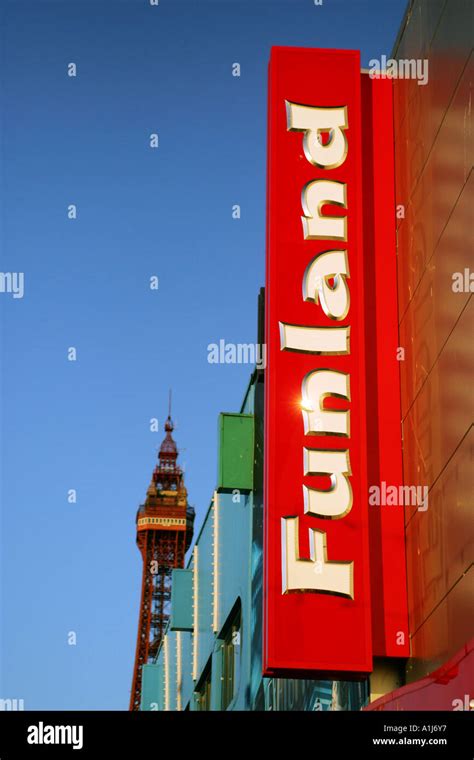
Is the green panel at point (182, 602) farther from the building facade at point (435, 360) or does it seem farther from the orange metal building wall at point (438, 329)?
the orange metal building wall at point (438, 329)

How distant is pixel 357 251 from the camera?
14008 mm

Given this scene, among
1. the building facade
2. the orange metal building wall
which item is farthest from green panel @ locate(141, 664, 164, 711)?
the orange metal building wall

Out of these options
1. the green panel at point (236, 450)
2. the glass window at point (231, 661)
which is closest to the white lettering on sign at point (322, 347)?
the green panel at point (236, 450)

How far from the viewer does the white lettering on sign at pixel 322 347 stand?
1280cm

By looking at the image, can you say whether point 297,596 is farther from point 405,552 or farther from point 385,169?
point 385,169

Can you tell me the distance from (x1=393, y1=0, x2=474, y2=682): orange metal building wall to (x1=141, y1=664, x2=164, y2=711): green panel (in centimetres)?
2615

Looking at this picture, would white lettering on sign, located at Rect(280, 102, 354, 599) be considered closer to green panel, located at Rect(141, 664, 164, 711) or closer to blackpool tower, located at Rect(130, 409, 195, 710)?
green panel, located at Rect(141, 664, 164, 711)

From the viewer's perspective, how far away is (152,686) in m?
40.5

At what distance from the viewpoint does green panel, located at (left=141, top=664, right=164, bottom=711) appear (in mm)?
38844

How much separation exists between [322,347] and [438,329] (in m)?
1.42

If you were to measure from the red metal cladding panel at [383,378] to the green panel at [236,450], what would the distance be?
719cm

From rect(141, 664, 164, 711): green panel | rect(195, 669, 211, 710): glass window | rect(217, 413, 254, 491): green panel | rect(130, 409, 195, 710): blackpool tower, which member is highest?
rect(130, 409, 195, 710): blackpool tower

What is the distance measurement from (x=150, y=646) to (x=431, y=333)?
89.9 m
